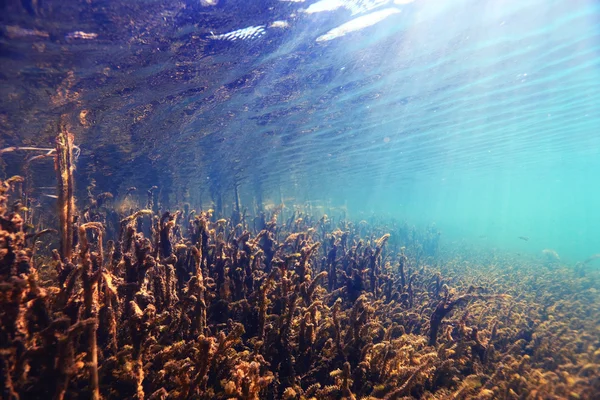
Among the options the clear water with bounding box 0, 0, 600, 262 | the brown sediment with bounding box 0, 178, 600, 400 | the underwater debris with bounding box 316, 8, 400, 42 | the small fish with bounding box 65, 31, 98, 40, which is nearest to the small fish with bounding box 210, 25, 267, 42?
the clear water with bounding box 0, 0, 600, 262

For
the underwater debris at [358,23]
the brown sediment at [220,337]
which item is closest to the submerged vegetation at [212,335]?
the brown sediment at [220,337]

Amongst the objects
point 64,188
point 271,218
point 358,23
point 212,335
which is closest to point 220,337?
point 212,335

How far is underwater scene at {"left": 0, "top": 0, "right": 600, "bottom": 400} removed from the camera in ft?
10.5

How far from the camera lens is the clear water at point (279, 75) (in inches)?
311

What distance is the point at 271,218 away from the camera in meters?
10.7

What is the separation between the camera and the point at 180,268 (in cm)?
530

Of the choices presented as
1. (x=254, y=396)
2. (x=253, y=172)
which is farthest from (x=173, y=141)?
(x=254, y=396)

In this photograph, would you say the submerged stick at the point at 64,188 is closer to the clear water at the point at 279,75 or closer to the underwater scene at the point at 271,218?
the underwater scene at the point at 271,218

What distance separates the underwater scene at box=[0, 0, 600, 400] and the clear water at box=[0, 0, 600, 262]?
86 mm

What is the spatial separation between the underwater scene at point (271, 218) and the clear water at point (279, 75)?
0.09 metres

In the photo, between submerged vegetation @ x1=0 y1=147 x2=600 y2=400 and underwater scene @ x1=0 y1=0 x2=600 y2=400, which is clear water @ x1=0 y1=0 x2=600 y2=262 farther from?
submerged vegetation @ x1=0 y1=147 x2=600 y2=400

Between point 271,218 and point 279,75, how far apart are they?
557 centimetres

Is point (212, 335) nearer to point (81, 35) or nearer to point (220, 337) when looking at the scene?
point (220, 337)

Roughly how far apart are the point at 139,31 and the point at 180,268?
6.73 metres
